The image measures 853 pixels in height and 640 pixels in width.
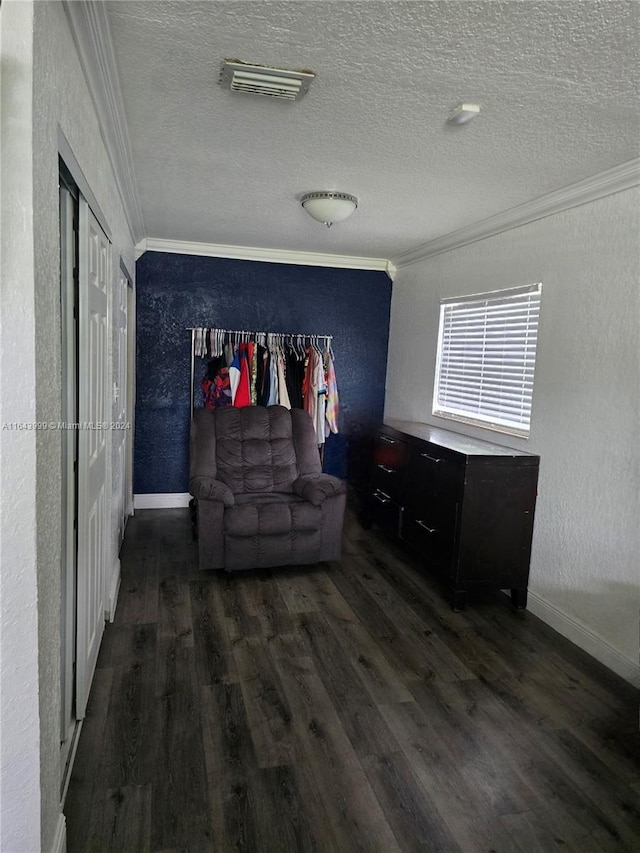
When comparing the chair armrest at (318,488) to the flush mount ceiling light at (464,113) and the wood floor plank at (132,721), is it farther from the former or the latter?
the flush mount ceiling light at (464,113)

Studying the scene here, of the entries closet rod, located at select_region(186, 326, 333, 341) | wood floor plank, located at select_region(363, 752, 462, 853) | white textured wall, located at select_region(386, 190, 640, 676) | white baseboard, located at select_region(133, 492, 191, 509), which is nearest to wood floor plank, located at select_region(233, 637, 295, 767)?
wood floor plank, located at select_region(363, 752, 462, 853)

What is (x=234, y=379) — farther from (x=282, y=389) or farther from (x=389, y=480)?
(x=389, y=480)

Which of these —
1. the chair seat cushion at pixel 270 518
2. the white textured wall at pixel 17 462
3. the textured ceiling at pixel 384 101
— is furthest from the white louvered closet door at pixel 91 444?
the chair seat cushion at pixel 270 518

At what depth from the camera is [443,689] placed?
255 centimetres

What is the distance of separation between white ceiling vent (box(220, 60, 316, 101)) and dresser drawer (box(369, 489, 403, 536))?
2848 millimetres

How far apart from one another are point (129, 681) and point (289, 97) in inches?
96.6

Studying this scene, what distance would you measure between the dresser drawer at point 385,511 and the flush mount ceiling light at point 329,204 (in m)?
2.06

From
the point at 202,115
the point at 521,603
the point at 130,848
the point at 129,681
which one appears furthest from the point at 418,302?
the point at 130,848

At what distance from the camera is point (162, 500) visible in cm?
523

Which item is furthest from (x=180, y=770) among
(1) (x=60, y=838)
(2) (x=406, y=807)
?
(2) (x=406, y=807)

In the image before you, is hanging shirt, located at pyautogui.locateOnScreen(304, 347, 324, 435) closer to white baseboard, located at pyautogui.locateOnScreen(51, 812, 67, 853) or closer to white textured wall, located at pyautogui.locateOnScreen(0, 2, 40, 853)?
white baseboard, located at pyautogui.locateOnScreen(51, 812, 67, 853)

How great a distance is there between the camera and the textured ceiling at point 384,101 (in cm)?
163

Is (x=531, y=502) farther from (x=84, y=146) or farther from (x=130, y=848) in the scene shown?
(x=84, y=146)

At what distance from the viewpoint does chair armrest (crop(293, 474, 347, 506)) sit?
3826 mm
